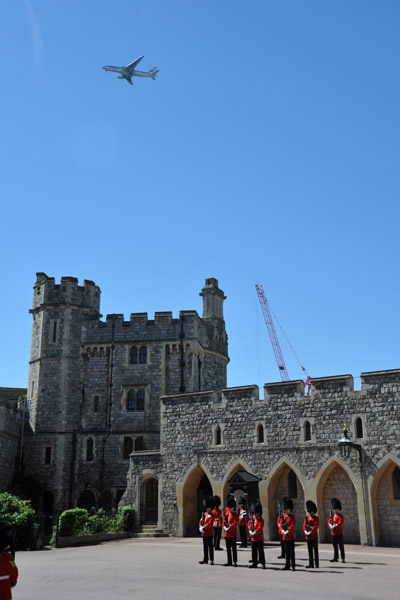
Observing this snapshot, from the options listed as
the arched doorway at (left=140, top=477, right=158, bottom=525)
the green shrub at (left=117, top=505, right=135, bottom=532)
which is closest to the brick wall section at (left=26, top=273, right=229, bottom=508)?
the arched doorway at (left=140, top=477, right=158, bottom=525)

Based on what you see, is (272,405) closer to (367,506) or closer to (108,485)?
(367,506)

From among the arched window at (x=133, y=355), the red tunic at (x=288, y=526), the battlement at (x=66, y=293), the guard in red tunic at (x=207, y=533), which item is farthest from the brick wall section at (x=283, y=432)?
the battlement at (x=66, y=293)

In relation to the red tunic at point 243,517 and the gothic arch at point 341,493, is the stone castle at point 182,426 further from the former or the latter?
the red tunic at point 243,517

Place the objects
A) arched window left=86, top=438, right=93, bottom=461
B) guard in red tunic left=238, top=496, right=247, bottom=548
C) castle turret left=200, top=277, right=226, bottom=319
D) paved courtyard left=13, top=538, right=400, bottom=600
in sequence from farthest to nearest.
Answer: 1. castle turret left=200, top=277, right=226, bottom=319
2. arched window left=86, top=438, right=93, bottom=461
3. guard in red tunic left=238, top=496, right=247, bottom=548
4. paved courtyard left=13, top=538, right=400, bottom=600

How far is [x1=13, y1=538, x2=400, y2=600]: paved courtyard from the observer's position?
33.7ft

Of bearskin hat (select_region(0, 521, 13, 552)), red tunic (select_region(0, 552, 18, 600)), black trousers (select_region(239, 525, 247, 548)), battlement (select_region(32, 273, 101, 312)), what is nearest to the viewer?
red tunic (select_region(0, 552, 18, 600))

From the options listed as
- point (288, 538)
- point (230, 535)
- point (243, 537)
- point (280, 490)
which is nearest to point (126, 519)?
point (280, 490)

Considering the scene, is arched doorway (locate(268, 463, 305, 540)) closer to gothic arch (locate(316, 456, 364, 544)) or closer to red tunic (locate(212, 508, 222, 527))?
gothic arch (locate(316, 456, 364, 544))

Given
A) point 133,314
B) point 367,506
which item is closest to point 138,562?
point 367,506

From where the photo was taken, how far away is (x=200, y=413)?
25.0 m

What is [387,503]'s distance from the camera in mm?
20781

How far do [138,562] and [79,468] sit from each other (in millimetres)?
17825

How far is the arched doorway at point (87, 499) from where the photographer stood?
104ft

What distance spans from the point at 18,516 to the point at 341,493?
37.4ft
